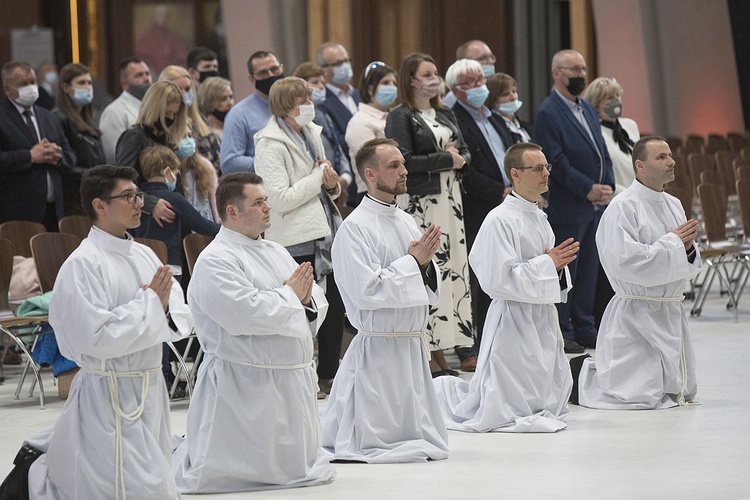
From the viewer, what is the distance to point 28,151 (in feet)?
27.8

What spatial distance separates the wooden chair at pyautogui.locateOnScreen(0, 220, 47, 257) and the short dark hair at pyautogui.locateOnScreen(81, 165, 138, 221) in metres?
3.45

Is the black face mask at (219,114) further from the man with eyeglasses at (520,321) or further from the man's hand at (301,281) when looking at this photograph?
the man's hand at (301,281)

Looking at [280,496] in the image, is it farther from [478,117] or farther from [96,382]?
[478,117]

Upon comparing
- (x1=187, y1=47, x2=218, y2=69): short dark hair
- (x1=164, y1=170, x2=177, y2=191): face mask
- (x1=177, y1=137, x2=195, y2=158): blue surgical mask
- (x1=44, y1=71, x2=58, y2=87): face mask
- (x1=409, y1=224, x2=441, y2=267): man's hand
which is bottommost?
(x1=409, y1=224, x2=441, y2=267): man's hand

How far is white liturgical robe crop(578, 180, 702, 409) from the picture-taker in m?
6.78

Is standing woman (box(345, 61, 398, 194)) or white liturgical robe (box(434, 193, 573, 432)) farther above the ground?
standing woman (box(345, 61, 398, 194))

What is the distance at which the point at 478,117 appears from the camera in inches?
328

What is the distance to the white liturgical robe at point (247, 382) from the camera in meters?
5.07

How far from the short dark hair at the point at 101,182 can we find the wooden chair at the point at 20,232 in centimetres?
345

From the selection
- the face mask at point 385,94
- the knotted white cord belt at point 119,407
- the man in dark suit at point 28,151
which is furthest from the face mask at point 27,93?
the knotted white cord belt at point 119,407

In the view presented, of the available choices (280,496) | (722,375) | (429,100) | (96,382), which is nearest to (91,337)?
(96,382)

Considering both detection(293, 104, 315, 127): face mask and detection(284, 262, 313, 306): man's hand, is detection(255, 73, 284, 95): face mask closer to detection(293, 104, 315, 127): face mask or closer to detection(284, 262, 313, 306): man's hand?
detection(293, 104, 315, 127): face mask

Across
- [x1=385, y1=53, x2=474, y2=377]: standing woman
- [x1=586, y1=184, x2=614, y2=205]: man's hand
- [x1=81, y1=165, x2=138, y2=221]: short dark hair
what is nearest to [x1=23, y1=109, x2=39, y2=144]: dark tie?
[x1=385, y1=53, x2=474, y2=377]: standing woman

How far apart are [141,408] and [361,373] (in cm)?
137
